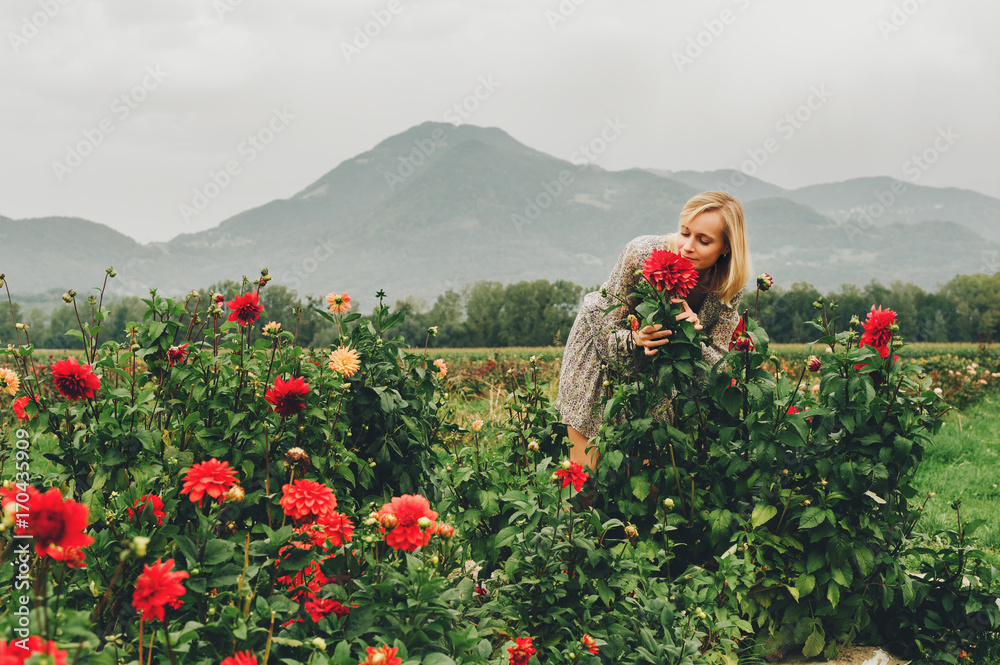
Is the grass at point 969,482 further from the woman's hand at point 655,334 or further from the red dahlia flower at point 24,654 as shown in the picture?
the red dahlia flower at point 24,654

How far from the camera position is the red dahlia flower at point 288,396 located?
1.65 m

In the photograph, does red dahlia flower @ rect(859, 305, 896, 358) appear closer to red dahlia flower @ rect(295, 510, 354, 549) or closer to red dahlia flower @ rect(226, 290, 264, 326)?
red dahlia flower @ rect(295, 510, 354, 549)

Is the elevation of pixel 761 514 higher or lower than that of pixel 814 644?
higher

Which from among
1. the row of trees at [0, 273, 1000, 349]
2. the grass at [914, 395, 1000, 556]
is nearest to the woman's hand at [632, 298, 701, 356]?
the grass at [914, 395, 1000, 556]

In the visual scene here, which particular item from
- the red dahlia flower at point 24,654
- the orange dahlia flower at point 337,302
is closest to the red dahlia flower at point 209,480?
the red dahlia flower at point 24,654

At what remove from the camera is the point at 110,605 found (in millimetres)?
1613

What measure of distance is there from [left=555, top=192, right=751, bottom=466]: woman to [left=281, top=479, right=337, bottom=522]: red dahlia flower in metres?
1.24

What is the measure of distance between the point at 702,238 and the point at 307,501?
1.86m

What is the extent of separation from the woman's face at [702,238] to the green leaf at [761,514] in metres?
0.98

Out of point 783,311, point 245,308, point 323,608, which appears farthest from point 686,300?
point 783,311

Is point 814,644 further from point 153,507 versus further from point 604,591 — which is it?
point 153,507

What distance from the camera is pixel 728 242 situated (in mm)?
2492

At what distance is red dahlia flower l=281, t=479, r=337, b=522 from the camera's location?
137 cm

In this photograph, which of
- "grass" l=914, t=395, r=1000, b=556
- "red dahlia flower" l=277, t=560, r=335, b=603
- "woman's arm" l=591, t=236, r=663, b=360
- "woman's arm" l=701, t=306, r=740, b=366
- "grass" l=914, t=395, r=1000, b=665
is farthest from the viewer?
"grass" l=914, t=395, r=1000, b=556
